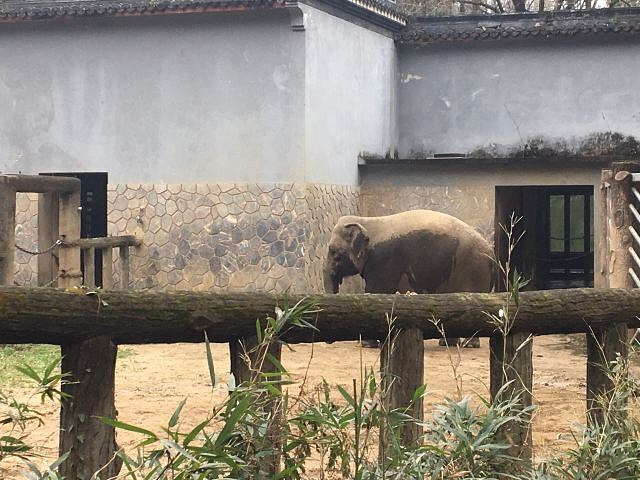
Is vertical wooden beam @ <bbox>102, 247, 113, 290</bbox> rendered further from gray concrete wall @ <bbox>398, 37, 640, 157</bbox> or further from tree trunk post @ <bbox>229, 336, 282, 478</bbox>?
tree trunk post @ <bbox>229, 336, 282, 478</bbox>

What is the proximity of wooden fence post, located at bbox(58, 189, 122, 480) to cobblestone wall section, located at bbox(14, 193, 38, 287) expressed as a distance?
13006mm

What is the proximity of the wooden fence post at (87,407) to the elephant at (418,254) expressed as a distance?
31.8 feet

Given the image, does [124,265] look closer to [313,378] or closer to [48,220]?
[48,220]

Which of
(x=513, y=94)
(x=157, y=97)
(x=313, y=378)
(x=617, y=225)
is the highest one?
(x=513, y=94)

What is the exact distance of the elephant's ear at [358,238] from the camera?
13508 millimetres

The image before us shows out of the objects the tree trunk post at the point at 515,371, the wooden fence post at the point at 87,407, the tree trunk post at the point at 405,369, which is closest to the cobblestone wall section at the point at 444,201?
the tree trunk post at the point at 515,371

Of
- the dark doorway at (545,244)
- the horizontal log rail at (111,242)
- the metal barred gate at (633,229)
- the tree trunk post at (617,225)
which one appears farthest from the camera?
the dark doorway at (545,244)

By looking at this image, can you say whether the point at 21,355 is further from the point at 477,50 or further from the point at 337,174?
the point at 477,50

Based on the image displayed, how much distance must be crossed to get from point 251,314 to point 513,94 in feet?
47.7

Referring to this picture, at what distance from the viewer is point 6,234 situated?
11.5 metres

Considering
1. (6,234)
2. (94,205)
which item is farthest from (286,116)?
(6,234)

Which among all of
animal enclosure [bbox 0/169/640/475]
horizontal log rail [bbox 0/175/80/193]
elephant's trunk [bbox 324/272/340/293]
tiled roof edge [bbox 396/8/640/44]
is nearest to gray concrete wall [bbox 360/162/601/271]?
tiled roof edge [bbox 396/8/640/44]

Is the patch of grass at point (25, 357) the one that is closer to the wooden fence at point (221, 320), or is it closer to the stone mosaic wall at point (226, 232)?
the stone mosaic wall at point (226, 232)

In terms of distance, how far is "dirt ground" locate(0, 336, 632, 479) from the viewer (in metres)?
8.45
